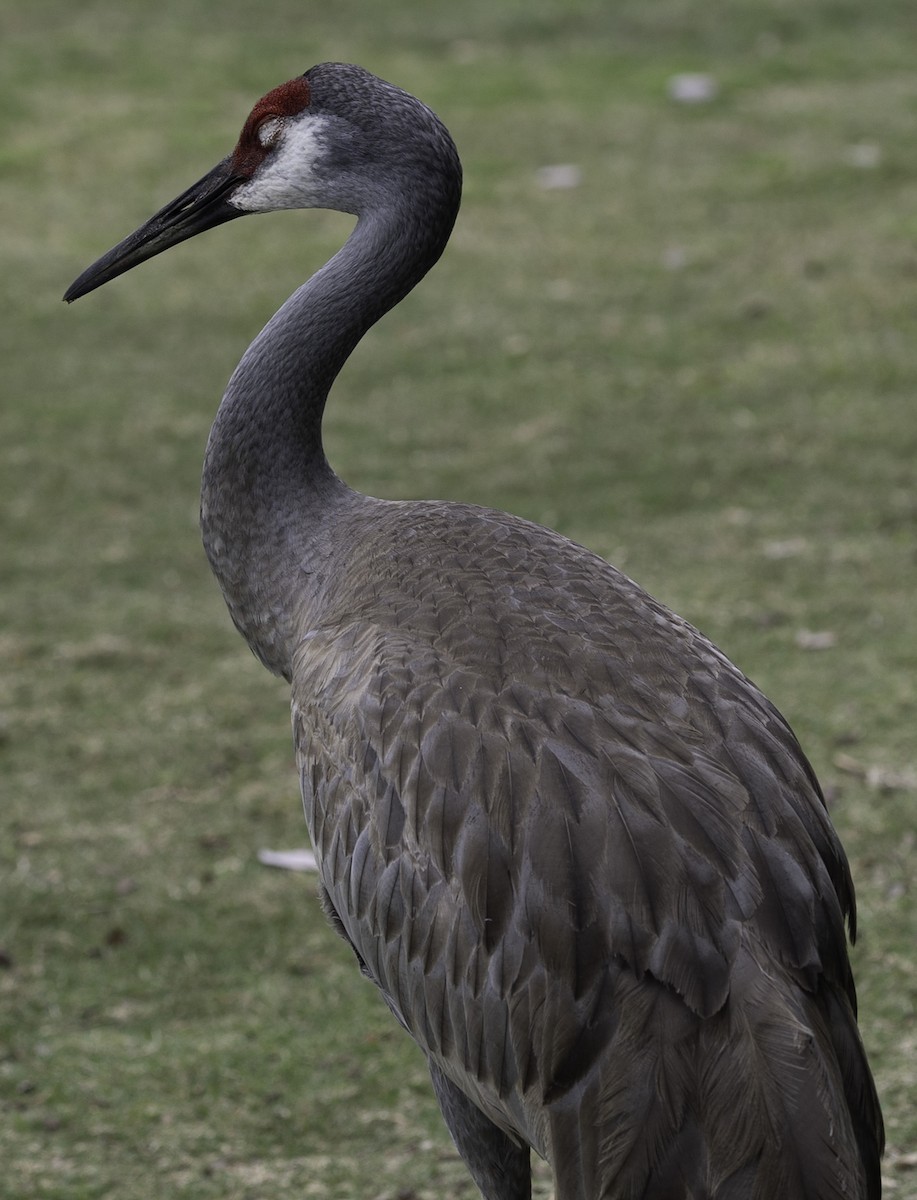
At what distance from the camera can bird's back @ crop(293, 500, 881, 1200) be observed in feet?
8.70

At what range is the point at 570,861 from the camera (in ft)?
9.18

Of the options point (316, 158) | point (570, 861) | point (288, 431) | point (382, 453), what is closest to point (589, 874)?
point (570, 861)

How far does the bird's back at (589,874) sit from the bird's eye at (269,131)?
3.86ft

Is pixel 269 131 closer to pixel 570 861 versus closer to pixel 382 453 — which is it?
pixel 570 861

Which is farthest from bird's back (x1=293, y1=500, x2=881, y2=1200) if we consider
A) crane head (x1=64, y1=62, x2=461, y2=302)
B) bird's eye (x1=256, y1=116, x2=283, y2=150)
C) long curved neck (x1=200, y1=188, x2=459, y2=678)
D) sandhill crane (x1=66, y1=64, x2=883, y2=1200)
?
bird's eye (x1=256, y1=116, x2=283, y2=150)

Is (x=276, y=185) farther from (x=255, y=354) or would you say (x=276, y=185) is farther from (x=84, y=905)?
(x=84, y=905)

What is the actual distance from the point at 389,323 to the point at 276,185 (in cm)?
657

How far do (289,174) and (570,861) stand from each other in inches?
75.4

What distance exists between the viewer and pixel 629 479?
8.24 meters

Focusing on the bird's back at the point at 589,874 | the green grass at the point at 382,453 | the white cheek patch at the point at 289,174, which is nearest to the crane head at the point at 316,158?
the white cheek patch at the point at 289,174

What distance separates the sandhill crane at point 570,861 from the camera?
2652 millimetres

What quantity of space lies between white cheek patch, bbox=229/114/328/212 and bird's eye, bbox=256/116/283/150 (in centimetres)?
1

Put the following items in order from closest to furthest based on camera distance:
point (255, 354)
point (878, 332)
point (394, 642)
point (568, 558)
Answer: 1. point (394, 642)
2. point (568, 558)
3. point (255, 354)
4. point (878, 332)

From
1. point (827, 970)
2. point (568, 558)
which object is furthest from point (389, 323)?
point (827, 970)
